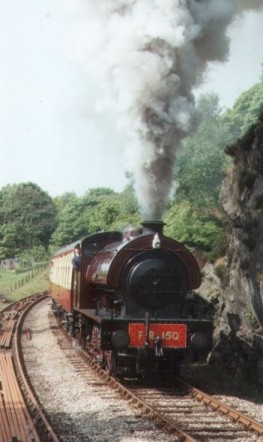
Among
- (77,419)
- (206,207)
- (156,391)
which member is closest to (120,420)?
(77,419)

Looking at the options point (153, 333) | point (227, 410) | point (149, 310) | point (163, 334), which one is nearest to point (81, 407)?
point (153, 333)

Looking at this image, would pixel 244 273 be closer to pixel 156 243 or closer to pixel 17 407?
pixel 156 243

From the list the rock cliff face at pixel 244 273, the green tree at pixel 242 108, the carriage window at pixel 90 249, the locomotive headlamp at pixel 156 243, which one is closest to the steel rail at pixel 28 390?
the carriage window at pixel 90 249

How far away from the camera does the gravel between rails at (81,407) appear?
8.09 m

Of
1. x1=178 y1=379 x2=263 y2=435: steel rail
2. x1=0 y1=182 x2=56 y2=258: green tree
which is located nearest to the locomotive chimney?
x1=178 y1=379 x2=263 y2=435: steel rail

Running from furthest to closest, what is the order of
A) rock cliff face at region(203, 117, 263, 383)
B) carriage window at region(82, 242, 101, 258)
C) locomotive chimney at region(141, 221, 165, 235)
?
carriage window at region(82, 242, 101, 258) < rock cliff face at region(203, 117, 263, 383) < locomotive chimney at region(141, 221, 165, 235)

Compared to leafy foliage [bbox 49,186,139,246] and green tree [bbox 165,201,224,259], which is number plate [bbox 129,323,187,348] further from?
leafy foliage [bbox 49,186,139,246]

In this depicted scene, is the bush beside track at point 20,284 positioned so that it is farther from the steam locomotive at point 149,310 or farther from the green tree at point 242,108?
the steam locomotive at point 149,310

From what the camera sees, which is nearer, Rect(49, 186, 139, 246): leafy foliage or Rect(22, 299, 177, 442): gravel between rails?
Rect(22, 299, 177, 442): gravel between rails

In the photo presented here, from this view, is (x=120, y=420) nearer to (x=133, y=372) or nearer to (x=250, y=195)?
(x=133, y=372)

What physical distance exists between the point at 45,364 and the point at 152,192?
4.87 meters

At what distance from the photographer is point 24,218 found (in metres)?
77.6

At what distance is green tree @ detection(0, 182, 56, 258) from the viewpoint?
71562 millimetres

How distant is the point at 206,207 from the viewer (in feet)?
109
